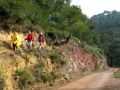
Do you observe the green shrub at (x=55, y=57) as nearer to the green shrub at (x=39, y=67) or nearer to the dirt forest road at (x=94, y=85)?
the dirt forest road at (x=94, y=85)

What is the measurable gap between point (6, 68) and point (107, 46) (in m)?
91.6

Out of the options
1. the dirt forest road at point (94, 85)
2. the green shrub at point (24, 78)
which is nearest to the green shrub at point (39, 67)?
the green shrub at point (24, 78)

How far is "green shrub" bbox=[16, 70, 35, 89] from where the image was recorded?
79.7ft

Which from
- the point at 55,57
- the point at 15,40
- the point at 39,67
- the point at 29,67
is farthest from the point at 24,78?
the point at 55,57

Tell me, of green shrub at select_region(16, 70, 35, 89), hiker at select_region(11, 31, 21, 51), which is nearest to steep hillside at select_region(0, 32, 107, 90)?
green shrub at select_region(16, 70, 35, 89)

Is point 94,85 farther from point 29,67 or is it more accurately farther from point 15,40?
point 15,40

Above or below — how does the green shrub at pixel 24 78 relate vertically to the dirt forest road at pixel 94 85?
above

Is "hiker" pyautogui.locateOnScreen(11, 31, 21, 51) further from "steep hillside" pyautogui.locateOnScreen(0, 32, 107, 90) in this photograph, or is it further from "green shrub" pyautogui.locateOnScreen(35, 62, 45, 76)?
"green shrub" pyautogui.locateOnScreen(35, 62, 45, 76)

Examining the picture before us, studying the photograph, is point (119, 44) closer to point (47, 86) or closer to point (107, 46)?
point (107, 46)

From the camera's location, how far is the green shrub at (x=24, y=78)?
24.3 metres

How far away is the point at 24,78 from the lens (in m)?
24.5

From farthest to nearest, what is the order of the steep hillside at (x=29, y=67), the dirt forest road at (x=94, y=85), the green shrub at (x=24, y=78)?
the dirt forest road at (x=94, y=85), the green shrub at (x=24, y=78), the steep hillside at (x=29, y=67)

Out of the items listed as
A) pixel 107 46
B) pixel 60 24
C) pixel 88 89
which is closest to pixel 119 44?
pixel 107 46

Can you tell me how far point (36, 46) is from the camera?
3269 centimetres
